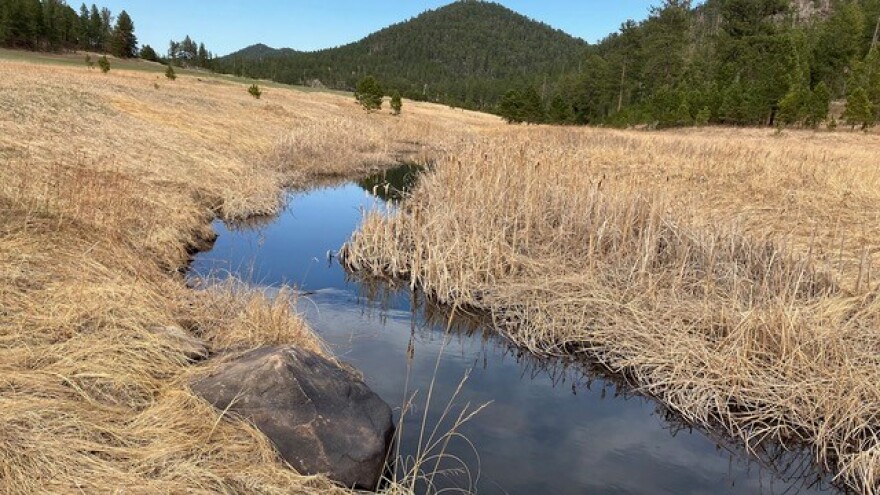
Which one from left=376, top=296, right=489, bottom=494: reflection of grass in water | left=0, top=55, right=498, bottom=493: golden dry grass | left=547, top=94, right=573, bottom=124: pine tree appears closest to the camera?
left=0, top=55, right=498, bottom=493: golden dry grass

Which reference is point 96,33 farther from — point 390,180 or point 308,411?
point 308,411

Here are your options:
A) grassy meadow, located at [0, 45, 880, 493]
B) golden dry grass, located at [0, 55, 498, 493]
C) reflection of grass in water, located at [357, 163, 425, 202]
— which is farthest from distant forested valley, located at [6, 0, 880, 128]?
golden dry grass, located at [0, 55, 498, 493]

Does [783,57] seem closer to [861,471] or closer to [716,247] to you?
[716,247]

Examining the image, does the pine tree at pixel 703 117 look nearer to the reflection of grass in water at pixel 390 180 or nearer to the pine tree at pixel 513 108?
the pine tree at pixel 513 108

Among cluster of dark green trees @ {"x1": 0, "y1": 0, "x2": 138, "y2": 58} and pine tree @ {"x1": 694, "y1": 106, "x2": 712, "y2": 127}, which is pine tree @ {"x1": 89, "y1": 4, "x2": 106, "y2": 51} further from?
pine tree @ {"x1": 694, "y1": 106, "x2": 712, "y2": 127}

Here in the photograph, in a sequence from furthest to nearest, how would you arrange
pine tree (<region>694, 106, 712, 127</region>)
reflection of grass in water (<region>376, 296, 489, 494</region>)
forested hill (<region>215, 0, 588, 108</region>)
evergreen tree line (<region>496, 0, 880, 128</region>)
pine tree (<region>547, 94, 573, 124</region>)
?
forested hill (<region>215, 0, 588, 108</region>) < pine tree (<region>547, 94, 573, 124</region>) < pine tree (<region>694, 106, 712, 127</region>) < evergreen tree line (<region>496, 0, 880, 128</region>) < reflection of grass in water (<region>376, 296, 489, 494</region>)

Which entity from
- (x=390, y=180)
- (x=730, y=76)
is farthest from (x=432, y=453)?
(x=730, y=76)

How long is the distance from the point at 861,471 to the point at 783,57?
4787cm

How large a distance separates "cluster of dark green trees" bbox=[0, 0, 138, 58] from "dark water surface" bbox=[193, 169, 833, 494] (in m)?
76.7

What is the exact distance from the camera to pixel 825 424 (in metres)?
5.32

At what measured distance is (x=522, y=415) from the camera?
6.20 meters

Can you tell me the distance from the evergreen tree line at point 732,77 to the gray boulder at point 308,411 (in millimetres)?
43646

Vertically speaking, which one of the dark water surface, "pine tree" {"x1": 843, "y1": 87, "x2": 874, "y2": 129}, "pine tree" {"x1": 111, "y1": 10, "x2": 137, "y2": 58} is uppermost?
"pine tree" {"x1": 111, "y1": 10, "x2": 137, "y2": 58}

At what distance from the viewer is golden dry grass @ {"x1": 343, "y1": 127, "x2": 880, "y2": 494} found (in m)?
5.77
